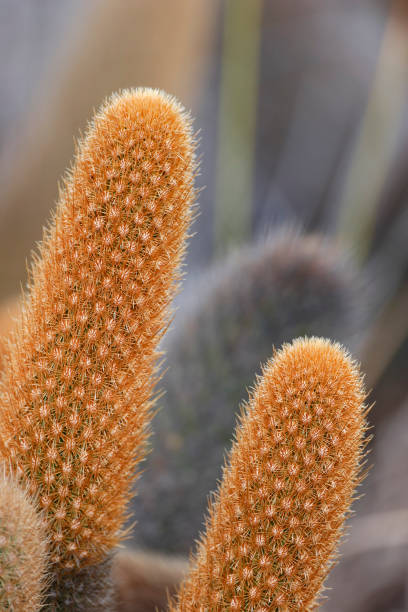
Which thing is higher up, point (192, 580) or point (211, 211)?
point (211, 211)

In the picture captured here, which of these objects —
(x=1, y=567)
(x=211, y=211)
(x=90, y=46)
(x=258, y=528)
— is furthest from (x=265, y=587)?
(x=211, y=211)

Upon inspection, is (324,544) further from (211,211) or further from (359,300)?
(211,211)

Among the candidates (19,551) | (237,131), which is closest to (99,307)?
(19,551)

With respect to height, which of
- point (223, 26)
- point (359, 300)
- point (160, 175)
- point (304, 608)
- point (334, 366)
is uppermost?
point (223, 26)

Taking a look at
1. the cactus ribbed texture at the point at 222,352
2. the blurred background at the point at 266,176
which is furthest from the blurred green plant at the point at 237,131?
the cactus ribbed texture at the point at 222,352

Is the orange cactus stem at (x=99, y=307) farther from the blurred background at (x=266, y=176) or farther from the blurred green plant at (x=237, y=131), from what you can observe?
the blurred green plant at (x=237, y=131)

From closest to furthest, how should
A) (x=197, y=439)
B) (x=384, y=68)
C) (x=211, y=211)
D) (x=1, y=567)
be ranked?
(x=1, y=567), (x=197, y=439), (x=384, y=68), (x=211, y=211)

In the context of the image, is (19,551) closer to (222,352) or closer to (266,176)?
(222,352)

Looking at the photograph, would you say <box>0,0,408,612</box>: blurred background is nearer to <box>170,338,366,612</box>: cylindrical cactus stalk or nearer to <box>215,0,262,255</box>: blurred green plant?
<box>215,0,262,255</box>: blurred green plant
